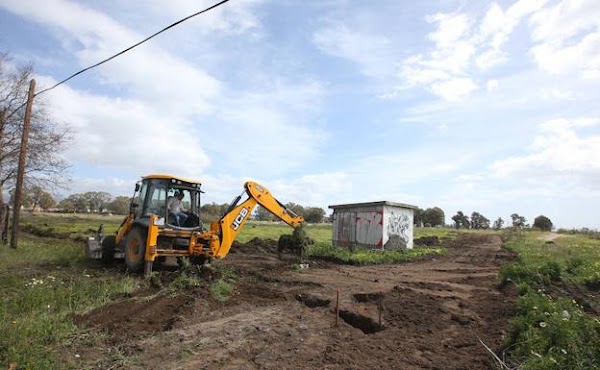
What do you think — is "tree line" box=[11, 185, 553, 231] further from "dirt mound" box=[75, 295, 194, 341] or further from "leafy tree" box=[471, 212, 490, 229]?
"dirt mound" box=[75, 295, 194, 341]

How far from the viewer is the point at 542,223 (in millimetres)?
77938

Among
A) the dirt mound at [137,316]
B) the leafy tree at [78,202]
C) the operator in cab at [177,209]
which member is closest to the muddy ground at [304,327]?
the dirt mound at [137,316]

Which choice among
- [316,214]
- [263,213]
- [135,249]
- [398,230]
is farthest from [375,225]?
[316,214]

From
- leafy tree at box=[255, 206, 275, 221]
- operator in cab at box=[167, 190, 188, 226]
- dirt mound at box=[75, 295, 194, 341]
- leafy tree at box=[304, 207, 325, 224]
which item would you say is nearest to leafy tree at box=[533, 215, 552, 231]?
leafy tree at box=[304, 207, 325, 224]

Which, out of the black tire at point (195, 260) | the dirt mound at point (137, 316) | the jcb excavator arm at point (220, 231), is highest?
the jcb excavator arm at point (220, 231)

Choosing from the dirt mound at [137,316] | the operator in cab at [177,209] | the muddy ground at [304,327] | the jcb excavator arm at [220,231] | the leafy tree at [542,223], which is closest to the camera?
the muddy ground at [304,327]

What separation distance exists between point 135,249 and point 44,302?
465 cm

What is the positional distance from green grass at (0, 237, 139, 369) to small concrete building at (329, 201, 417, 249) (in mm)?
15039

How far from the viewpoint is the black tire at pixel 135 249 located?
13.3 metres

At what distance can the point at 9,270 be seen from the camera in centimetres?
1378

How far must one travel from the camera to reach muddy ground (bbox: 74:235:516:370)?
668cm

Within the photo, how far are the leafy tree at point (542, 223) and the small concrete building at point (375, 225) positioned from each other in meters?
60.0

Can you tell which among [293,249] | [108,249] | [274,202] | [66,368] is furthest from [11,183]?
[66,368]

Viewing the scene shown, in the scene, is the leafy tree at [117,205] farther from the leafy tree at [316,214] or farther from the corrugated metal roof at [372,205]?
the corrugated metal roof at [372,205]
